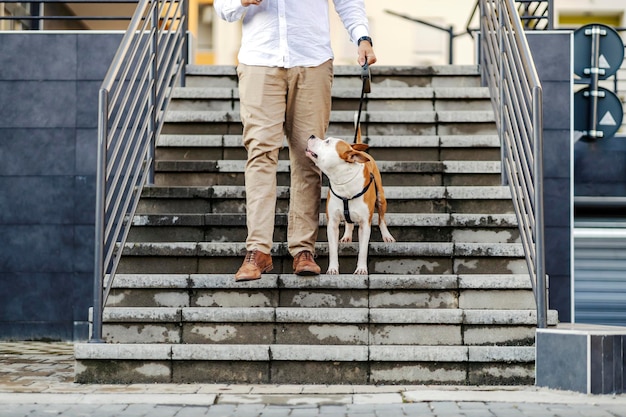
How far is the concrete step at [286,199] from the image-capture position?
6328mm

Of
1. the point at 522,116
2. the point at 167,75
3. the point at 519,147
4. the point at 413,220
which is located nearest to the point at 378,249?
the point at 413,220

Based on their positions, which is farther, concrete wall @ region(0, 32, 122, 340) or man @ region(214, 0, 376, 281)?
concrete wall @ region(0, 32, 122, 340)

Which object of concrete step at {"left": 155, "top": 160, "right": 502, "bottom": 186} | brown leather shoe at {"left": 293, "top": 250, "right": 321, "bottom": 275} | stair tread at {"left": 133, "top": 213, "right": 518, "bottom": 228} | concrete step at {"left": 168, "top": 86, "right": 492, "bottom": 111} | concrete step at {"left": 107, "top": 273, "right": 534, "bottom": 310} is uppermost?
concrete step at {"left": 168, "top": 86, "right": 492, "bottom": 111}

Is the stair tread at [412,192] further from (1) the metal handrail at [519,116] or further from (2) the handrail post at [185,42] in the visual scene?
(2) the handrail post at [185,42]

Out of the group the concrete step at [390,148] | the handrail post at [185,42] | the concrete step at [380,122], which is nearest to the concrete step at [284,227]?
the concrete step at [390,148]

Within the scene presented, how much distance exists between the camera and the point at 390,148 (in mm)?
7070

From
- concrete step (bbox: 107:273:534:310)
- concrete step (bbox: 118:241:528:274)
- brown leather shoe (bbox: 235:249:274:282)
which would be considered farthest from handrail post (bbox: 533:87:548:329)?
brown leather shoe (bbox: 235:249:274:282)

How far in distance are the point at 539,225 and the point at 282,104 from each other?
1.56 meters

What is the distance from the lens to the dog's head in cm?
551

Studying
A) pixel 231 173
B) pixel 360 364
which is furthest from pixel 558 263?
pixel 360 364

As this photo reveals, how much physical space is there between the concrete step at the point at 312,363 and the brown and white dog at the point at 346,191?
71 cm

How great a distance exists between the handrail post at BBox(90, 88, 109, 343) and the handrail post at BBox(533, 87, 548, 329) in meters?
2.19

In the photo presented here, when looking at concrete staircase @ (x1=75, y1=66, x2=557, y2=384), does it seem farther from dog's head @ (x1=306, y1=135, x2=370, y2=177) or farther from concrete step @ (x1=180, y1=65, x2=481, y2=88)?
dog's head @ (x1=306, y1=135, x2=370, y2=177)

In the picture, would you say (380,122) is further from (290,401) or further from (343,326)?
(290,401)
